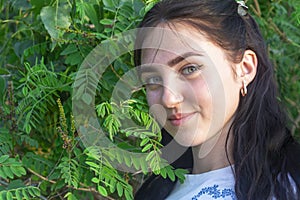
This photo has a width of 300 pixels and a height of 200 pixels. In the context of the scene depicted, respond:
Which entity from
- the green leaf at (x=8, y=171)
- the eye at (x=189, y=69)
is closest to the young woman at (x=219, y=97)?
the eye at (x=189, y=69)

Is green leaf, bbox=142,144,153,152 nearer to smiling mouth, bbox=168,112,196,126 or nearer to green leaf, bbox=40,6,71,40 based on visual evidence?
smiling mouth, bbox=168,112,196,126

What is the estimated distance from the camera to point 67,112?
1.52 meters

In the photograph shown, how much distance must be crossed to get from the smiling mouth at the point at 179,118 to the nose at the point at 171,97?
26 millimetres

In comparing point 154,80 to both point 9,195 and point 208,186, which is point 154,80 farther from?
point 9,195

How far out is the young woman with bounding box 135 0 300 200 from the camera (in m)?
1.25

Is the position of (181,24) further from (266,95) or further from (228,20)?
(266,95)

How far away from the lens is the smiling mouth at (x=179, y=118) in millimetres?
1258

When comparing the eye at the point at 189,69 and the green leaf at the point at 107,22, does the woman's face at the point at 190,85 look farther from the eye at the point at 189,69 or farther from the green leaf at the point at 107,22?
the green leaf at the point at 107,22

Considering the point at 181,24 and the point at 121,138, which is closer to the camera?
the point at 181,24

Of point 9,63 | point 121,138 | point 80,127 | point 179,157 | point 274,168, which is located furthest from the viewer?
point 9,63

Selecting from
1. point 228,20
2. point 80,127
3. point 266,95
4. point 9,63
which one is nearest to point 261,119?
point 266,95

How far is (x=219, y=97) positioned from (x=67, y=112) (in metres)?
0.42

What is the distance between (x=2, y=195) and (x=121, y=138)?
0.43m

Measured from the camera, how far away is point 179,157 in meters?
1.50
